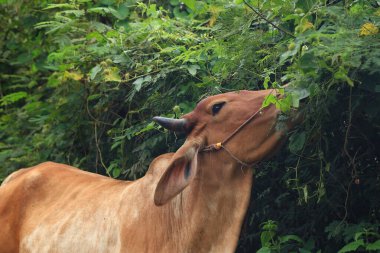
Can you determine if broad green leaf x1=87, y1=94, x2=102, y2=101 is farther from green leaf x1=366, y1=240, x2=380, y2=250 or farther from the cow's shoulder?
green leaf x1=366, y1=240, x2=380, y2=250

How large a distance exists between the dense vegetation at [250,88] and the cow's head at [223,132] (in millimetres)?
217

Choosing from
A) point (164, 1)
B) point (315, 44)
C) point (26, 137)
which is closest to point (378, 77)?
point (315, 44)

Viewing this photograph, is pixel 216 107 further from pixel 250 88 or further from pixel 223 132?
pixel 250 88

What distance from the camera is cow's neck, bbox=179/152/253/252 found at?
5.74 m

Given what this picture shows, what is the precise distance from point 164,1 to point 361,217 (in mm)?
3328

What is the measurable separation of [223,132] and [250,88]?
80 cm

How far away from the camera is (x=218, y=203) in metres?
5.80

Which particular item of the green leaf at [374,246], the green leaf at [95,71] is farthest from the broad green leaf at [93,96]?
the green leaf at [374,246]

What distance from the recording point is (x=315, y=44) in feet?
17.5

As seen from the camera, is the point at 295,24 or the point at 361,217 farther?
the point at 361,217

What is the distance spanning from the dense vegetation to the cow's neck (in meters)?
0.38

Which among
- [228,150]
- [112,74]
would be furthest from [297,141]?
[112,74]

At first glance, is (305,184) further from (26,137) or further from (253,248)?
(26,137)

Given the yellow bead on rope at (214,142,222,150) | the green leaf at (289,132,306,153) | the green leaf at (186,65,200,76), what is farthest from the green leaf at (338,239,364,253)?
the green leaf at (186,65,200,76)
